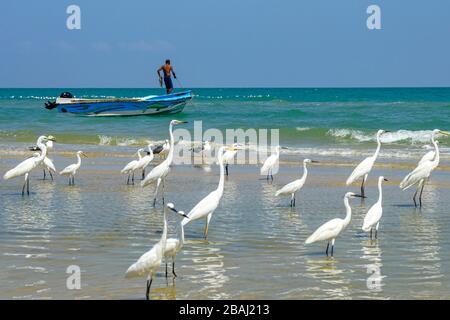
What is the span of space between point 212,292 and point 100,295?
3.33 feet

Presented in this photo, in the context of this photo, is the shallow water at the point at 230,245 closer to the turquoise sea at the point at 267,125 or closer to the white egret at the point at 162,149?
the white egret at the point at 162,149

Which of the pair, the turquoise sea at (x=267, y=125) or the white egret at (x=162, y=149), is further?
the turquoise sea at (x=267, y=125)

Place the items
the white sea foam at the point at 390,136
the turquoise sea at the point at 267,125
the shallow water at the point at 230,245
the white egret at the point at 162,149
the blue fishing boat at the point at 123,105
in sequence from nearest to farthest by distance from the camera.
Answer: the shallow water at the point at 230,245 < the white egret at the point at 162,149 < the white sea foam at the point at 390,136 < the turquoise sea at the point at 267,125 < the blue fishing boat at the point at 123,105

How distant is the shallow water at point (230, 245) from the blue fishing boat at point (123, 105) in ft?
68.9

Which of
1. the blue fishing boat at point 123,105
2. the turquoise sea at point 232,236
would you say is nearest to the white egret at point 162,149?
the turquoise sea at point 232,236

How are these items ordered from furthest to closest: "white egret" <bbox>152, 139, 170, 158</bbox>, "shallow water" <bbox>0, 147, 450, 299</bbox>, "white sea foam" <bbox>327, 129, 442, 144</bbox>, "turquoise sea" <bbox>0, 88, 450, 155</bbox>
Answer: "turquoise sea" <bbox>0, 88, 450, 155</bbox>
"white sea foam" <bbox>327, 129, 442, 144</bbox>
"white egret" <bbox>152, 139, 170, 158</bbox>
"shallow water" <bbox>0, 147, 450, 299</bbox>

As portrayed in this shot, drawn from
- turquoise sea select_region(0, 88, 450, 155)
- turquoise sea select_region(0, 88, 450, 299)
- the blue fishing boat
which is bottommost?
turquoise sea select_region(0, 88, 450, 299)

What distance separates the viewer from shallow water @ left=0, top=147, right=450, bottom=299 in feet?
24.4

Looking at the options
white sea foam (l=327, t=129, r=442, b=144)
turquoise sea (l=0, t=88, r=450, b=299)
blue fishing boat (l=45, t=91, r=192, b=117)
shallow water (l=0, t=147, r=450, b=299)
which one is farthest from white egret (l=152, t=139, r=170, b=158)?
blue fishing boat (l=45, t=91, r=192, b=117)

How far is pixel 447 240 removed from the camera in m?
9.84

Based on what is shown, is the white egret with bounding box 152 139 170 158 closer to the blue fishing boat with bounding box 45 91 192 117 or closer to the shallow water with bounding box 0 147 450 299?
the shallow water with bounding box 0 147 450 299

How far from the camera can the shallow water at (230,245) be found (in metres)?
7.43

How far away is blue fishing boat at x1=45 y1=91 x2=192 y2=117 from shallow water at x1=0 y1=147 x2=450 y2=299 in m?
21.0

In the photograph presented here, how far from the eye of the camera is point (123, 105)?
36.8 m
